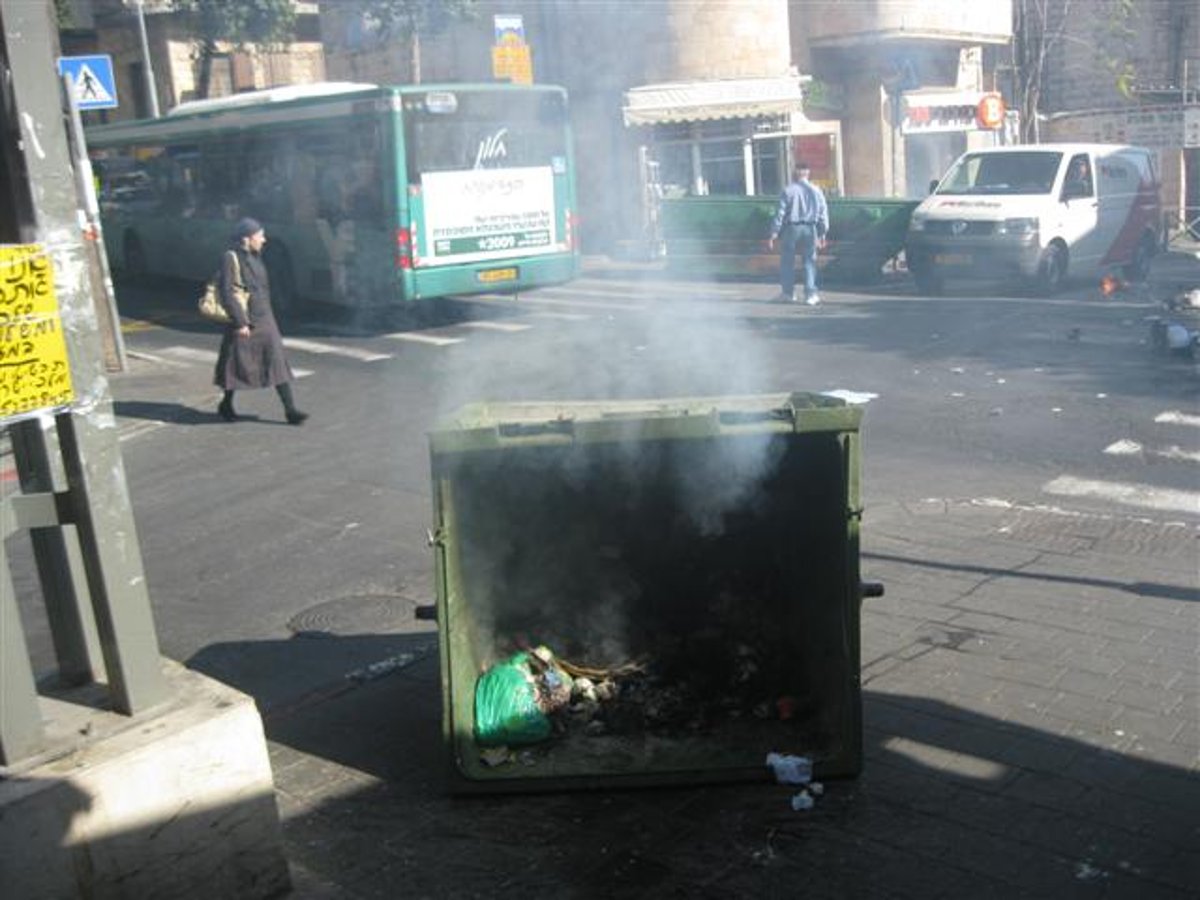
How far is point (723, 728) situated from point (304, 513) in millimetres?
4217

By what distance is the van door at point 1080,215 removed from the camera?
1606 centimetres

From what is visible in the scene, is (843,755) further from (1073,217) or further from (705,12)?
(705,12)

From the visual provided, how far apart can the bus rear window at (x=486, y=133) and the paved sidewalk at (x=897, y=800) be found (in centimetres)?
981

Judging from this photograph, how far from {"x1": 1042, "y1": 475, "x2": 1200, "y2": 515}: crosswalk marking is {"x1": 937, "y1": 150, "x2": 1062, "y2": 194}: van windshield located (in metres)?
9.41

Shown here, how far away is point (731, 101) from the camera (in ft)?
77.6

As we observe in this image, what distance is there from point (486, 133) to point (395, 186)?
4.98 ft

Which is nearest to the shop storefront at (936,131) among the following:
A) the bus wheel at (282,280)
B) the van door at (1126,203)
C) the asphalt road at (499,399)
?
the van door at (1126,203)

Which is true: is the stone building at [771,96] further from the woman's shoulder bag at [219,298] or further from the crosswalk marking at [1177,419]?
the crosswalk marking at [1177,419]

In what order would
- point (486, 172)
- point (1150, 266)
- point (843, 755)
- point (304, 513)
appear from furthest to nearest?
point (1150, 266) < point (486, 172) < point (304, 513) < point (843, 755)

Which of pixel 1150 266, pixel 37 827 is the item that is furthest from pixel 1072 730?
pixel 1150 266

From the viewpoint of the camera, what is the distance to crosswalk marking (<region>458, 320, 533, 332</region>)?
14602 millimetres

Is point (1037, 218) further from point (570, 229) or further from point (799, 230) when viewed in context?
point (570, 229)

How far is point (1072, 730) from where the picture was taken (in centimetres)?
450

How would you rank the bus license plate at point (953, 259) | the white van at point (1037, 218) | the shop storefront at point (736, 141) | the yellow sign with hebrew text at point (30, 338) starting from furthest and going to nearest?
the shop storefront at point (736, 141), the bus license plate at point (953, 259), the white van at point (1037, 218), the yellow sign with hebrew text at point (30, 338)
